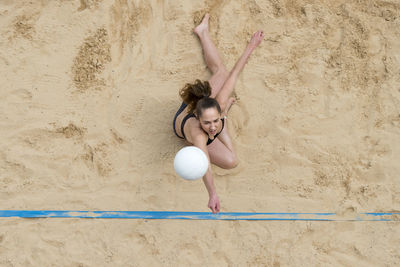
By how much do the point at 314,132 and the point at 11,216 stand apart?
306 cm

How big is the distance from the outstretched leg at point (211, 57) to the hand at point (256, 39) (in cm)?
37

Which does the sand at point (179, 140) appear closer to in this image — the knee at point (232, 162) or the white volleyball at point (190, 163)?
the knee at point (232, 162)

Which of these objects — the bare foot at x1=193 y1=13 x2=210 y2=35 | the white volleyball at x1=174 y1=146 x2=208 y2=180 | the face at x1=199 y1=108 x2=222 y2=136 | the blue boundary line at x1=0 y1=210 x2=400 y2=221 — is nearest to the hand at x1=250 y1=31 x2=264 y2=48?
the bare foot at x1=193 y1=13 x2=210 y2=35

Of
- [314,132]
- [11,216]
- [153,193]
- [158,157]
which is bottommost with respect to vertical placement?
[11,216]

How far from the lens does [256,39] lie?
12.6 feet

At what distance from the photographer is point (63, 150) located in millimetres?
3754

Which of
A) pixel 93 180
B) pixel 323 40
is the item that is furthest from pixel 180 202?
pixel 323 40

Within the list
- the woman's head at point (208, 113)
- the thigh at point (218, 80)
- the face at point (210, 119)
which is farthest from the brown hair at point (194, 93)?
the thigh at point (218, 80)

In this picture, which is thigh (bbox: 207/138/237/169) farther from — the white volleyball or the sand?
the white volleyball

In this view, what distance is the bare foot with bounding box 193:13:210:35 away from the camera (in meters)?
3.84

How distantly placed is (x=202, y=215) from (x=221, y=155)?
612 mm

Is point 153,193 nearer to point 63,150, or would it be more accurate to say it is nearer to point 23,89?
point 63,150

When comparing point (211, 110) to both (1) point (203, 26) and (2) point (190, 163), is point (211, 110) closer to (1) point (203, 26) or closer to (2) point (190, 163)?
(2) point (190, 163)

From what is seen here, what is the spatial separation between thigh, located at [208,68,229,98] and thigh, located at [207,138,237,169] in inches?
19.1
